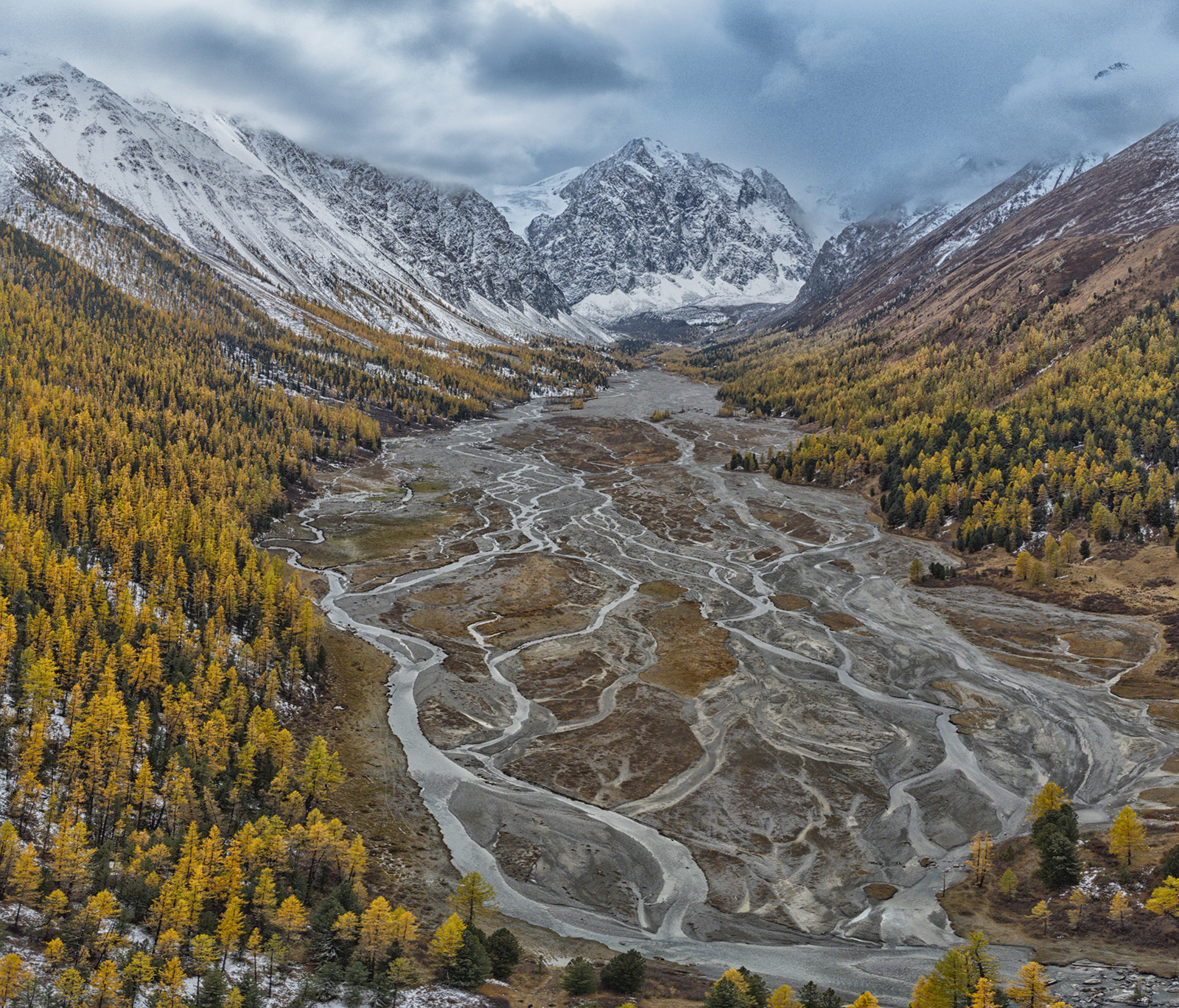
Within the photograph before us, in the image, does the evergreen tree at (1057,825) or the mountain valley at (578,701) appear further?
the evergreen tree at (1057,825)

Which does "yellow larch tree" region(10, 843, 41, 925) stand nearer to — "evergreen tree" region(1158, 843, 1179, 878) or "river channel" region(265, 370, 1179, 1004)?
"river channel" region(265, 370, 1179, 1004)

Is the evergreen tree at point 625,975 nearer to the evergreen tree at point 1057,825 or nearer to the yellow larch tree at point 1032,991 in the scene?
the yellow larch tree at point 1032,991

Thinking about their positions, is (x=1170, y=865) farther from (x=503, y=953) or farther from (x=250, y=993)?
(x=250, y=993)

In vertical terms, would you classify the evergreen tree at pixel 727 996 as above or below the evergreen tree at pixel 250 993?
above

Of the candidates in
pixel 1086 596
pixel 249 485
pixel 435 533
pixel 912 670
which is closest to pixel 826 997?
pixel 912 670

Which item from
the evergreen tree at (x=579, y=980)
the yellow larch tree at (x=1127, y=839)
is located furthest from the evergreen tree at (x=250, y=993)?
the yellow larch tree at (x=1127, y=839)

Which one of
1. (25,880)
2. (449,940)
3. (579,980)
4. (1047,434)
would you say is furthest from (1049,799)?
(1047,434)
